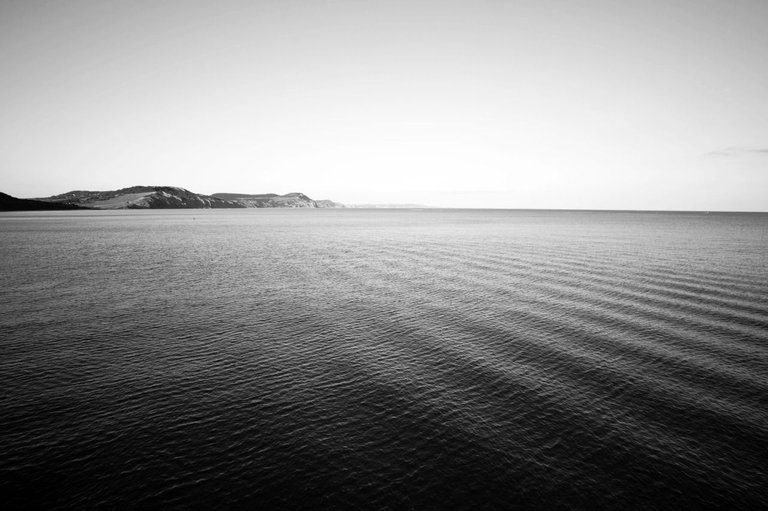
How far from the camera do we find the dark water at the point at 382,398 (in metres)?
14.9

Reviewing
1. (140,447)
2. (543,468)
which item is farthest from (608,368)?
(140,447)

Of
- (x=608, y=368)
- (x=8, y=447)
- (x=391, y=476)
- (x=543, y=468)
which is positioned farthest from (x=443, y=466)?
(x=8, y=447)

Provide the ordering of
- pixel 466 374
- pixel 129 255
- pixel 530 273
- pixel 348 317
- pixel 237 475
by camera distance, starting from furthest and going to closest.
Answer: pixel 129 255 < pixel 530 273 < pixel 348 317 < pixel 466 374 < pixel 237 475

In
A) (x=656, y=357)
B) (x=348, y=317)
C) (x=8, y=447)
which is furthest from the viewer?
(x=348, y=317)

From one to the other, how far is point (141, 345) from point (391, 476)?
2266 cm

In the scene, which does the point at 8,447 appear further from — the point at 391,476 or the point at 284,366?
the point at 391,476

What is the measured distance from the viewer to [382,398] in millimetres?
21062

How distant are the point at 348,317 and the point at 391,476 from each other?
20702 millimetres

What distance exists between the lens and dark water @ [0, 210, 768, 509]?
14.9 m

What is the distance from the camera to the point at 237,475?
15.3 metres

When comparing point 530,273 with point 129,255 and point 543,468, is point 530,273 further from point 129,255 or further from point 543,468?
point 129,255

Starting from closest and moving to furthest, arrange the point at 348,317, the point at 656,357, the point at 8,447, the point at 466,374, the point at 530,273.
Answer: the point at 8,447 < the point at 466,374 < the point at 656,357 < the point at 348,317 < the point at 530,273

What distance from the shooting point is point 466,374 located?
23766 millimetres

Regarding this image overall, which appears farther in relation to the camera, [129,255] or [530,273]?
[129,255]
